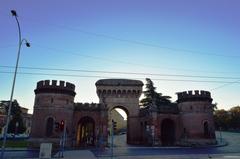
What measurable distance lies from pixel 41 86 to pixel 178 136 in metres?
24.6

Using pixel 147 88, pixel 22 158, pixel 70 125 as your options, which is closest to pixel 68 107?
pixel 70 125

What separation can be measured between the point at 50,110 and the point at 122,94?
16.6m

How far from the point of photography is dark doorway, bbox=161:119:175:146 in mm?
43487

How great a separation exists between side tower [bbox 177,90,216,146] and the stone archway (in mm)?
9548

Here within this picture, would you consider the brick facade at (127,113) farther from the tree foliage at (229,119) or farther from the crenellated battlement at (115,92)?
the tree foliage at (229,119)

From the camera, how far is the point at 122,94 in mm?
47719

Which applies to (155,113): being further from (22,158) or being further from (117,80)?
(22,158)

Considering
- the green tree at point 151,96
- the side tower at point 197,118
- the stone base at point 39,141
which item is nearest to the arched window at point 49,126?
the stone base at point 39,141

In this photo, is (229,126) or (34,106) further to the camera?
(229,126)

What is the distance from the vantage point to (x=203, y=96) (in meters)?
41.0

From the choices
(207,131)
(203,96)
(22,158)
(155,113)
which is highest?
(203,96)

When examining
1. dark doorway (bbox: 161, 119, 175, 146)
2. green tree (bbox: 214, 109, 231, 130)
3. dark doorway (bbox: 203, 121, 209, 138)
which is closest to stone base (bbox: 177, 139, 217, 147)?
dark doorway (bbox: 203, 121, 209, 138)

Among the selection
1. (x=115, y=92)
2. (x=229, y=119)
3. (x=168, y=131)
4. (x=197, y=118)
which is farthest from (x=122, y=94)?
(x=229, y=119)

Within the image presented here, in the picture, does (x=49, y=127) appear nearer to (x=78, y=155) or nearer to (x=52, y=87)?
(x=52, y=87)
